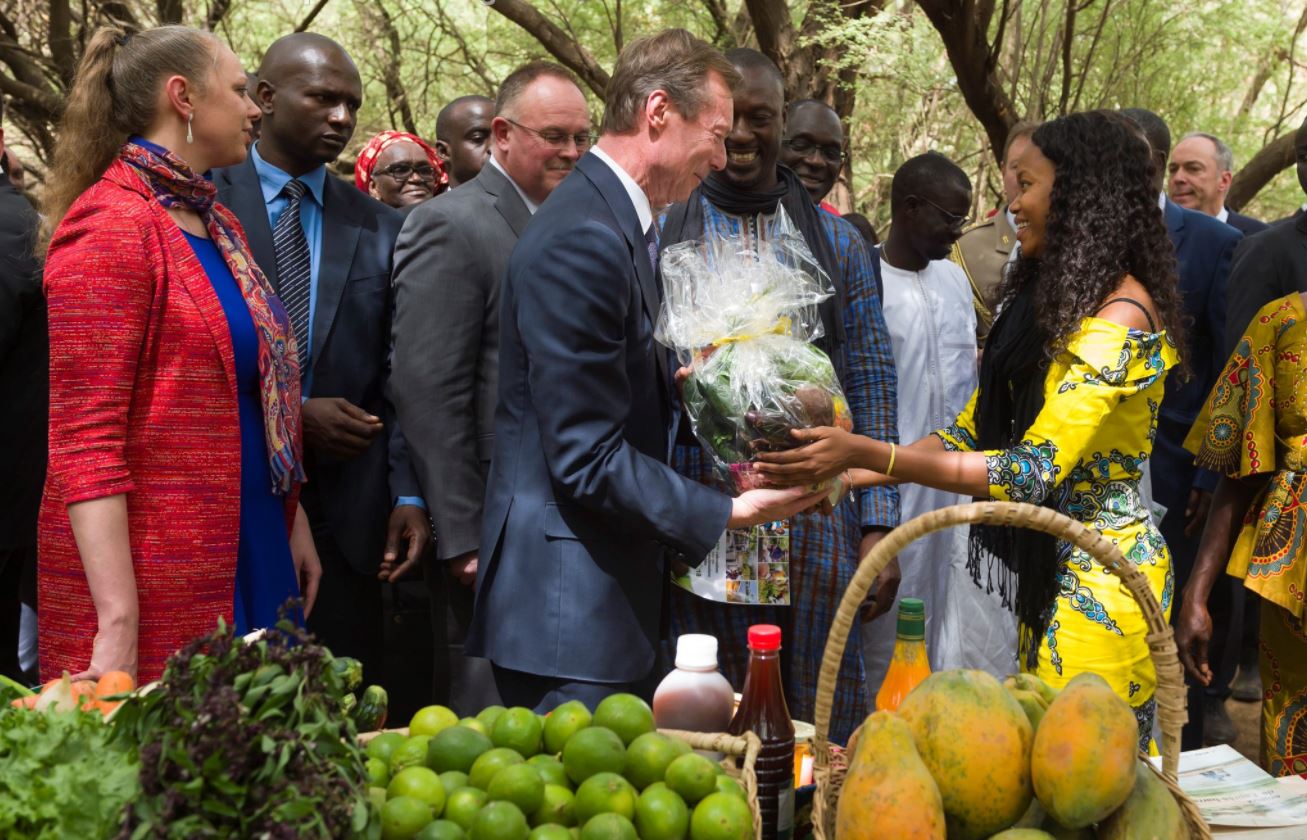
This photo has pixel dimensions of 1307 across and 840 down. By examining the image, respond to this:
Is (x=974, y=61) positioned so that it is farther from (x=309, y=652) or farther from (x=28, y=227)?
(x=309, y=652)

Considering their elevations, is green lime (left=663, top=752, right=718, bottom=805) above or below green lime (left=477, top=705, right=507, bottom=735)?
below

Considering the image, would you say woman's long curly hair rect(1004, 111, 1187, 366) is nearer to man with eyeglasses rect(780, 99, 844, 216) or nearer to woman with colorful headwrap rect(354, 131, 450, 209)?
man with eyeglasses rect(780, 99, 844, 216)

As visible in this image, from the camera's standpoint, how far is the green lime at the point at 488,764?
1698 mm

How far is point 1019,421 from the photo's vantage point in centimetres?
315

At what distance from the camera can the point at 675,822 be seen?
5.38 ft

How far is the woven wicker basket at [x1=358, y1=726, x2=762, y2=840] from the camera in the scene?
180 cm

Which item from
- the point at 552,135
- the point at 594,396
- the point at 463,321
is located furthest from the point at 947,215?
the point at 594,396

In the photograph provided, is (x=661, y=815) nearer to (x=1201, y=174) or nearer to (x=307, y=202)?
(x=307, y=202)

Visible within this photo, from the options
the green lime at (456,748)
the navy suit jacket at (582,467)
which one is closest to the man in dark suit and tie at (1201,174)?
the navy suit jacket at (582,467)

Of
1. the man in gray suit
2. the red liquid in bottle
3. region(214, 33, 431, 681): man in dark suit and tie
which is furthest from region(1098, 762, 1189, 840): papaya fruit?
region(214, 33, 431, 681): man in dark suit and tie

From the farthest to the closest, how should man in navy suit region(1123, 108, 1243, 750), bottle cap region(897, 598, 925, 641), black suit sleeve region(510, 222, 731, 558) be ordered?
1. man in navy suit region(1123, 108, 1243, 750)
2. black suit sleeve region(510, 222, 731, 558)
3. bottle cap region(897, 598, 925, 641)

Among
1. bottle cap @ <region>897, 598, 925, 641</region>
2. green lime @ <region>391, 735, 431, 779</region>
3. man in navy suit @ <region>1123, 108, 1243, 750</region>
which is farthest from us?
man in navy suit @ <region>1123, 108, 1243, 750</region>

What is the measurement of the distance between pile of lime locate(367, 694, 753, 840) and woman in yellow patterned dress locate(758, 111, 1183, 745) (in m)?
1.15

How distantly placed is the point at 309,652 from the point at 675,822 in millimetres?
523
